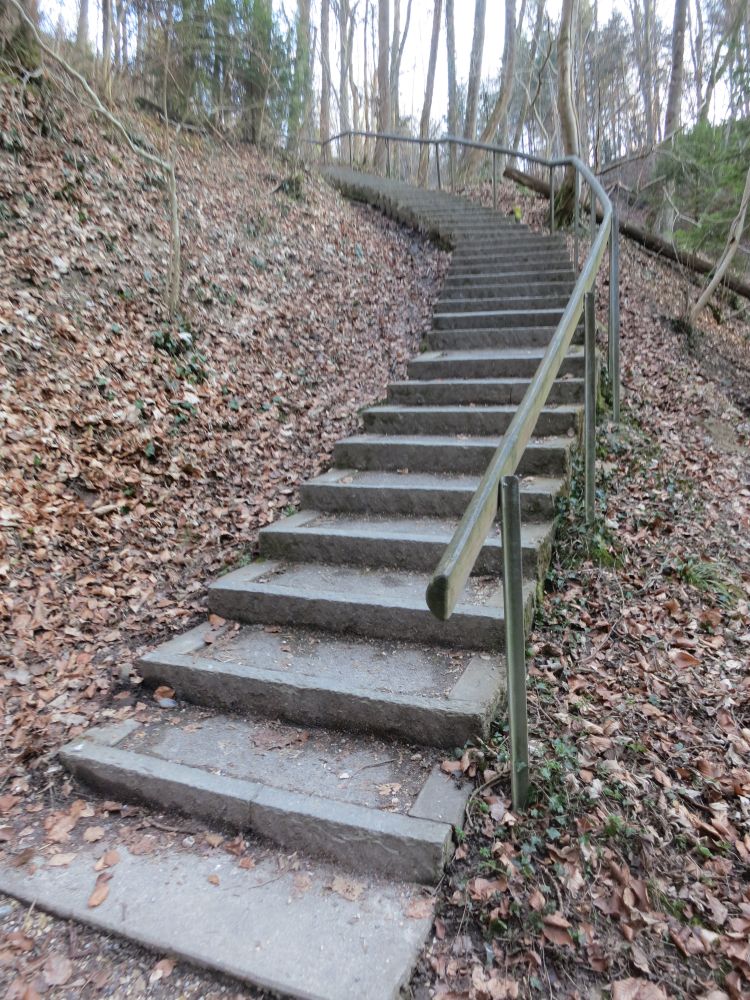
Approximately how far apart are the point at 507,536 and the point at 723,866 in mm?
1245

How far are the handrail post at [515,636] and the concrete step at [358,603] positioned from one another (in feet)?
2.32

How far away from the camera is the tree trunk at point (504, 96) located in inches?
550

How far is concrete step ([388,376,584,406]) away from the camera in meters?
4.57

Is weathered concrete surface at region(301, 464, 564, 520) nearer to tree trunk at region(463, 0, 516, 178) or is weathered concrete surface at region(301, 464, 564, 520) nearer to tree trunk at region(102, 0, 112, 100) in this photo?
tree trunk at region(102, 0, 112, 100)

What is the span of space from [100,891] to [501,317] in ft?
17.4

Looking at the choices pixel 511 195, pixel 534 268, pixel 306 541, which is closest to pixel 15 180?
pixel 306 541

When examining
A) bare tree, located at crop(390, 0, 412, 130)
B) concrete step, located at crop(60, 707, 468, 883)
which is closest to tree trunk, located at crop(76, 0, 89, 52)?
concrete step, located at crop(60, 707, 468, 883)

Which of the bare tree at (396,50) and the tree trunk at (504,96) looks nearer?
the tree trunk at (504,96)

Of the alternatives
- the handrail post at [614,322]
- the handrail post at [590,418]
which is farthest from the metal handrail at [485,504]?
the handrail post at [614,322]

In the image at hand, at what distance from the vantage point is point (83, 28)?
8352mm

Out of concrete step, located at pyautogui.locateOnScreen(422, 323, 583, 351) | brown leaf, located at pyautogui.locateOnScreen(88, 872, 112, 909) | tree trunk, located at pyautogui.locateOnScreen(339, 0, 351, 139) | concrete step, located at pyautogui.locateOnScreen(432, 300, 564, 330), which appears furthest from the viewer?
tree trunk, located at pyautogui.locateOnScreen(339, 0, 351, 139)

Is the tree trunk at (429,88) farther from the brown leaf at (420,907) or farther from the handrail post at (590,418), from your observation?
the brown leaf at (420,907)

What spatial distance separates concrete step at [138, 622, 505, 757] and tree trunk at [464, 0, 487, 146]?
1469 cm

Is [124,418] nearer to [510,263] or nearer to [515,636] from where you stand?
[515,636]
